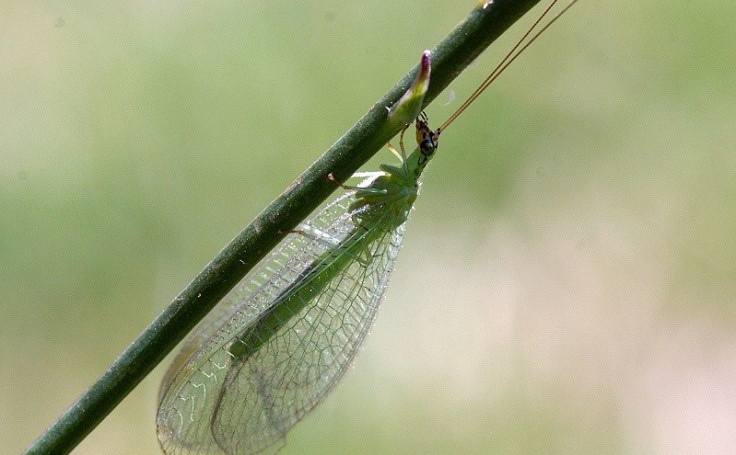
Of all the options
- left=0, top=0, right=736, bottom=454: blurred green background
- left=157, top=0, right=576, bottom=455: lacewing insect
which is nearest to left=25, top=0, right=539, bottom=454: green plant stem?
left=157, top=0, right=576, bottom=455: lacewing insect

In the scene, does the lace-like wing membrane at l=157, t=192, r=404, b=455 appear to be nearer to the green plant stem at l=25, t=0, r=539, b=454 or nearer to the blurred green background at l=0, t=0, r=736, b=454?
the green plant stem at l=25, t=0, r=539, b=454

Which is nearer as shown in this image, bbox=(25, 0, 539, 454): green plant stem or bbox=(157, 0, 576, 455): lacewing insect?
bbox=(25, 0, 539, 454): green plant stem

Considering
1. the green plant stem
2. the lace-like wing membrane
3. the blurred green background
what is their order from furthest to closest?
the blurred green background → the lace-like wing membrane → the green plant stem

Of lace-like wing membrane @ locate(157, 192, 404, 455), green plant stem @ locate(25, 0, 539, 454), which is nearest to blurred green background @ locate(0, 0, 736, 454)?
lace-like wing membrane @ locate(157, 192, 404, 455)

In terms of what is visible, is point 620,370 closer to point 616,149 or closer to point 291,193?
point 616,149

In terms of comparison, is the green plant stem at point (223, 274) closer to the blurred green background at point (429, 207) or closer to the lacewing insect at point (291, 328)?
the lacewing insect at point (291, 328)

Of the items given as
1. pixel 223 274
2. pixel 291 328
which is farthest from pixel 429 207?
pixel 223 274

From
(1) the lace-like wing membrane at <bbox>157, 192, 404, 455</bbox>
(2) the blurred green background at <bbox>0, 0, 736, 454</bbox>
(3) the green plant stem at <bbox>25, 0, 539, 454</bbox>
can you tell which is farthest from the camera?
(2) the blurred green background at <bbox>0, 0, 736, 454</bbox>
